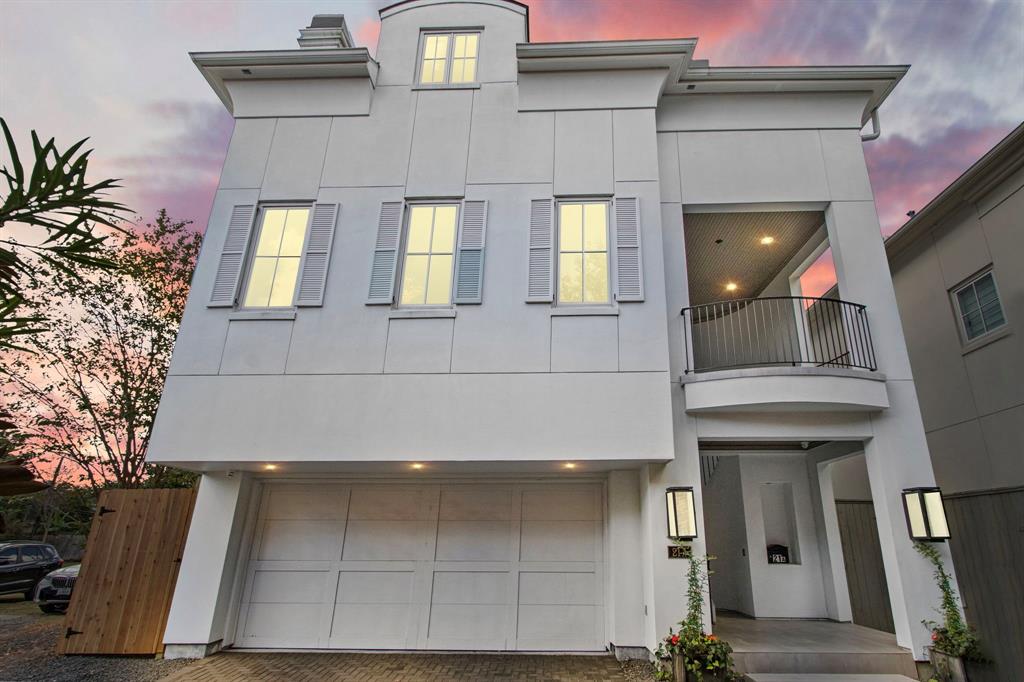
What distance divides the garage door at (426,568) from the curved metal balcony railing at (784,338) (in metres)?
2.86

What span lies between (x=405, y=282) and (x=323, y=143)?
253 cm

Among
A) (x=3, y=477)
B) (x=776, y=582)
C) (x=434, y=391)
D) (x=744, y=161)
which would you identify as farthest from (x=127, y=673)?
(x=744, y=161)

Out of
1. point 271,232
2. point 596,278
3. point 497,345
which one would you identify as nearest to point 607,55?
point 596,278

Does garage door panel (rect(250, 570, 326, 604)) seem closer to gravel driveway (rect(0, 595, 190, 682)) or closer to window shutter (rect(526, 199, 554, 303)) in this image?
gravel driveway (rect(0, 595, 190, 682))

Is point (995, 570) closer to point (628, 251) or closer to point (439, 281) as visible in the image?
point (628, 251)

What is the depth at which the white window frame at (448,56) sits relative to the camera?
743 centimetres

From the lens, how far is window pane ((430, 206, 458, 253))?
21.9 feet

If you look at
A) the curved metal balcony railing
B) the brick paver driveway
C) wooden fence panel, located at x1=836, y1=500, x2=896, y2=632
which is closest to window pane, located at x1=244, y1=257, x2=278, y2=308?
the brick paver driveway

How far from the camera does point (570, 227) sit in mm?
6688

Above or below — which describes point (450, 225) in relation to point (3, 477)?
above

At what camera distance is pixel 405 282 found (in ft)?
21.4

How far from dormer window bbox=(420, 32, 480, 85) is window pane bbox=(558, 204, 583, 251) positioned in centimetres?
257

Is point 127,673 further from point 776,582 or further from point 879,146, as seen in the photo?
point 879,146

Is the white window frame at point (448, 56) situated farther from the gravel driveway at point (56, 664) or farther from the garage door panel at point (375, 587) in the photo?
the gravel driveway at point (56, 664)
